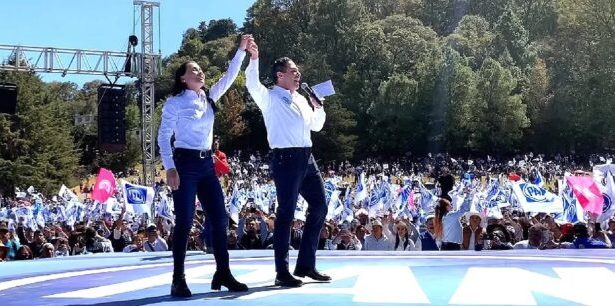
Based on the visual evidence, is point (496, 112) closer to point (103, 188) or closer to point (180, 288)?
point (103, 188)

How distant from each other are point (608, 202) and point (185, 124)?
9.55 metres

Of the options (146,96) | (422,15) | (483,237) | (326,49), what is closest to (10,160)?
(146,96)

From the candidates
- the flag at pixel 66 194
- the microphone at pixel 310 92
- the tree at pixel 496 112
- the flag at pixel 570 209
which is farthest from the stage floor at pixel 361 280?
the tree at pixel 496 112

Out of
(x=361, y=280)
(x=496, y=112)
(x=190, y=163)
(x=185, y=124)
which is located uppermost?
(x=496, y=112)

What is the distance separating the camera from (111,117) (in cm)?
2295

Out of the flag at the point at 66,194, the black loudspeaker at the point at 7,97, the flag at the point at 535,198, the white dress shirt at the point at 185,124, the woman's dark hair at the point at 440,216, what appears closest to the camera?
the white dress shirt at the point at 185,124

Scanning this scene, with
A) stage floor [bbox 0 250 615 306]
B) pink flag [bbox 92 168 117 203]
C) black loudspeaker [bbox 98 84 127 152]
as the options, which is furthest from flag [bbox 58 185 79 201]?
stage floor [bbox 0 250 615 306]

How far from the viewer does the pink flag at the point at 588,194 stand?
12.8 m

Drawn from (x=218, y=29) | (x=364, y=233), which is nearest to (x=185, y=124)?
(x=364, y=233)

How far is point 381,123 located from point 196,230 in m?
48.6

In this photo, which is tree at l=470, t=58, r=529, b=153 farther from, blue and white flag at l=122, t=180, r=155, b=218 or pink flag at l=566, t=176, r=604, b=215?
pink flag at l=566, t=176, r=604, b=215

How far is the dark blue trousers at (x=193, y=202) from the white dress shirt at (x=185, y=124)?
0.22ft

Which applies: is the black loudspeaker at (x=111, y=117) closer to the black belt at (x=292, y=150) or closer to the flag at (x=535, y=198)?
the flag at (x=535, y=198)

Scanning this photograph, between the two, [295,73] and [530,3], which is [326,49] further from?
[295,73]
